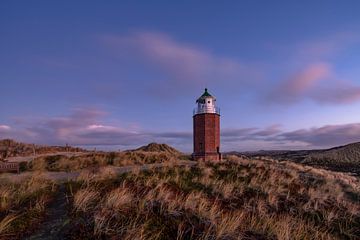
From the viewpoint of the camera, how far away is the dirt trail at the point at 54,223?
6500mm

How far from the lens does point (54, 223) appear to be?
7.14 meters

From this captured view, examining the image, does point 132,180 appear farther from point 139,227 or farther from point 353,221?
point 353,221

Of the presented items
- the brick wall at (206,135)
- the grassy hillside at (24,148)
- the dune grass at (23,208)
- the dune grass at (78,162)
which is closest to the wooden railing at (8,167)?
the dune grass at (78,162)

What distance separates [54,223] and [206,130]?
2615 centimetres

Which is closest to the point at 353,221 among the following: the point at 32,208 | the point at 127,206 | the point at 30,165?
the point at 127,206

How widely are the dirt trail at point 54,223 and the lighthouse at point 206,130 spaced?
2427 centimetres

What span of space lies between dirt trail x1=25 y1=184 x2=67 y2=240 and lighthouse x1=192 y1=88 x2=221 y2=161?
24.3 meters

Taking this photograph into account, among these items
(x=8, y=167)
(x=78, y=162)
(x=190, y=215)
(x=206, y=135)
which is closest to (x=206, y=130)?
(x=206, y=135)

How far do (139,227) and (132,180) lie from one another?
624 cm

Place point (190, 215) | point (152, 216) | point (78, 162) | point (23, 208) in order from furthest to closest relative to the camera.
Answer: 1. point (78, 162)
2. point (190, 215)
3. point (23, 208)
4. point (152, 216)

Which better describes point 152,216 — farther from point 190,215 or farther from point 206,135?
point 206,135

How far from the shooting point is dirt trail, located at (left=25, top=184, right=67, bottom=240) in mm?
6500

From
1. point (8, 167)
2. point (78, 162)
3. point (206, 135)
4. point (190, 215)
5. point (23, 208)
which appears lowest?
point (190, 215)

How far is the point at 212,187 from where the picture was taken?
47.8ft
